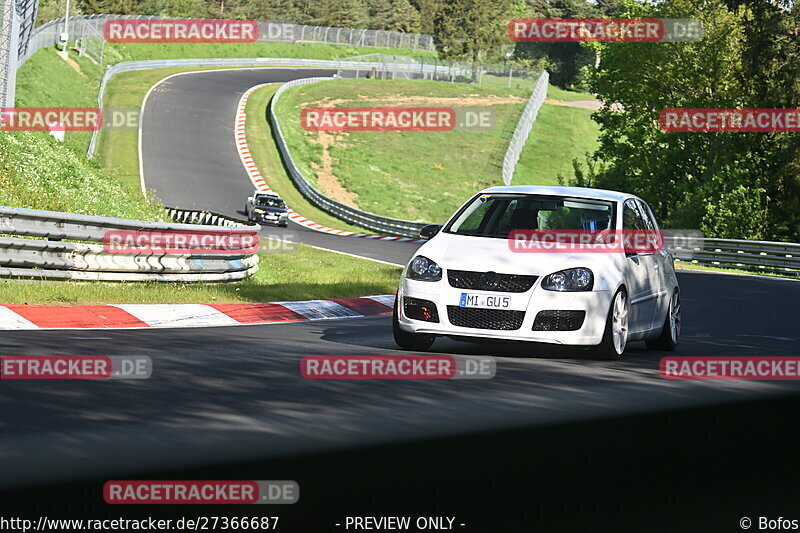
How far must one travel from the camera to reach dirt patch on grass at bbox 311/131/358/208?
55.7 meters

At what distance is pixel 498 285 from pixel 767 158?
43781 mm

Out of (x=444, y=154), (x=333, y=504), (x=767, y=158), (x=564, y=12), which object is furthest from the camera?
(x=564, y=12)

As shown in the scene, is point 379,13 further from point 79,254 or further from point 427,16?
point 79,254

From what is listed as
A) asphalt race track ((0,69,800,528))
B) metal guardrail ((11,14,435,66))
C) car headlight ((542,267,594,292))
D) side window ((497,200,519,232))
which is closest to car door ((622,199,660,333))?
asphalt race track ((0,69,800,528))

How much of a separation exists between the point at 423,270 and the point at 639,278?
2.31m

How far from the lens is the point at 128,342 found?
10141 mm

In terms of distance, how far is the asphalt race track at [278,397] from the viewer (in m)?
5.63

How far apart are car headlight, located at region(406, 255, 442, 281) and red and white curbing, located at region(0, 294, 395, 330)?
340 centimetres

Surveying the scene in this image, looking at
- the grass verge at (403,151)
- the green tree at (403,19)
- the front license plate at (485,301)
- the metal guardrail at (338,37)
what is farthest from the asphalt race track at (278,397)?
the green tree at (403,19)

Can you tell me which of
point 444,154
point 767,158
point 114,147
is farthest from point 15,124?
point 444,154

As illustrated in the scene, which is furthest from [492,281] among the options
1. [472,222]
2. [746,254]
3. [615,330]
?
[746,254]

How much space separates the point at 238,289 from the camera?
53.6 ft

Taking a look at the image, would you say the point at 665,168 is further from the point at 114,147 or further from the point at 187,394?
the point at 187,394

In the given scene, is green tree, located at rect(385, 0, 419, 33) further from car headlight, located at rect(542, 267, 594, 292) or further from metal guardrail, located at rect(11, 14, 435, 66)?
car headlight, located at rect(542, 267, 594, 292)
